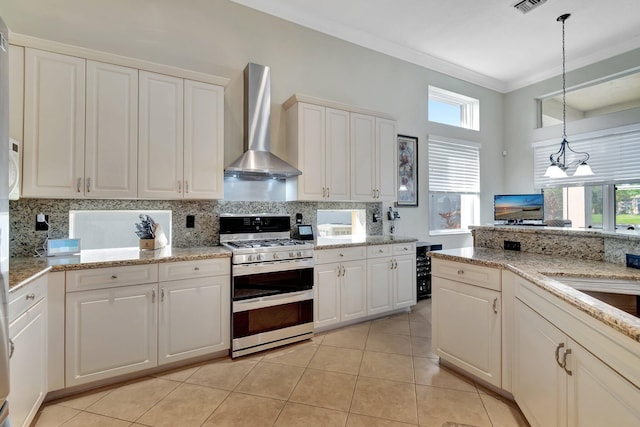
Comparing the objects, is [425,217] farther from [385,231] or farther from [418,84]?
[418,84]

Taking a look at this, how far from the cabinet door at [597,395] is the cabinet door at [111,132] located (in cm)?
296

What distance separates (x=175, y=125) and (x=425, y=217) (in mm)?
3586

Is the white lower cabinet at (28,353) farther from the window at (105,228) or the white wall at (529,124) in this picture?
the white wall at (529,124)

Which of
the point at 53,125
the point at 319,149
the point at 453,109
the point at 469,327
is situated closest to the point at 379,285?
the point at 469,327

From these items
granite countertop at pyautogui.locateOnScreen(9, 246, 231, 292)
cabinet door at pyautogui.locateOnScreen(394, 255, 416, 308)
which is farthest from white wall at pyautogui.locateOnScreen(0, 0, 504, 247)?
granite countertop at pyautogui.locateOnScreen(9, 246, 231, 292)

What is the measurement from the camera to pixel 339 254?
124 inches

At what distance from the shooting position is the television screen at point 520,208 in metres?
2.93

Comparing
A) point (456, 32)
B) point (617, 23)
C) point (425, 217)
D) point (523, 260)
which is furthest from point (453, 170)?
point (523, 260)

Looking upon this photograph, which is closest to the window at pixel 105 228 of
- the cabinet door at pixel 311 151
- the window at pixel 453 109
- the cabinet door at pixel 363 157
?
the cabinet door at pixel 311 151

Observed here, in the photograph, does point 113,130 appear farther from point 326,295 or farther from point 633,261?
point 633,261

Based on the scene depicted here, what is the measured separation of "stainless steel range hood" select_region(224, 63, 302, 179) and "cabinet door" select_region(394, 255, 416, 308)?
1.66 meters

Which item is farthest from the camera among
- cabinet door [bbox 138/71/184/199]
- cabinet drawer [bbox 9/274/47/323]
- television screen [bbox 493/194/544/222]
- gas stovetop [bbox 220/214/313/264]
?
television screen [bbox 493/194/544/222]

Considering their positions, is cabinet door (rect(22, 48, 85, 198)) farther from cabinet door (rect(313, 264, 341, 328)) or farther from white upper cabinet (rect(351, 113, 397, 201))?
white upper cabinet (rect(351, 113, 397, 201))

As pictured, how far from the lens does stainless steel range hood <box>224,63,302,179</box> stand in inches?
120
